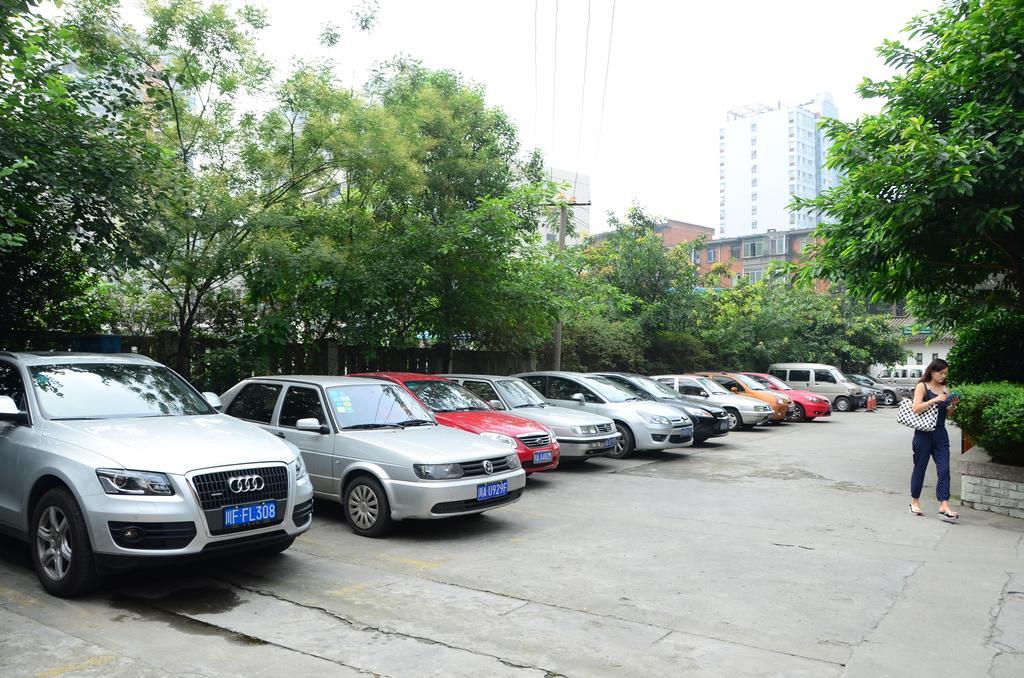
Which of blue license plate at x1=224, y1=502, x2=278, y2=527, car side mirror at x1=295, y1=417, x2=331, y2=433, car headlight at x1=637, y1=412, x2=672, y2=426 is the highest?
car side mirror at x1=295, y1=417, x2=331, y2=433

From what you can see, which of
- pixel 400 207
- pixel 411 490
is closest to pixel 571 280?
pixel 400 207

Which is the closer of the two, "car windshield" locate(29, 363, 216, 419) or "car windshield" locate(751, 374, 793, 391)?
"car windshield" locate(29, 363, 216, 419)

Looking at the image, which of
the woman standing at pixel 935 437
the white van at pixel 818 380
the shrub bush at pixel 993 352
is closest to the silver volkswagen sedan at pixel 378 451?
the woman standing at pixel 935 437

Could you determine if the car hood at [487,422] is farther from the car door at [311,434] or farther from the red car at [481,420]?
the car door at [311,434]

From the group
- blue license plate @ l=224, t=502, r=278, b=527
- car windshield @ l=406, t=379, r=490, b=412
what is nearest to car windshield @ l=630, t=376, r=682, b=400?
car windshield @ l=406, t=379, r=490, b=412

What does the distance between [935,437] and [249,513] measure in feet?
25.3

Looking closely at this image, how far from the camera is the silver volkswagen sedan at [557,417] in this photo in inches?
463

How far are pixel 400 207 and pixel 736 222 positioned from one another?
395 ft

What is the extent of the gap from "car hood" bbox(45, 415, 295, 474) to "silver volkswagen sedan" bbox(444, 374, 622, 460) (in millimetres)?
6178

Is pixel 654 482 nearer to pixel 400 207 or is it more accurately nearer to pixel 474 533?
pixel 474 533

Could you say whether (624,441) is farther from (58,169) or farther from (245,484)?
(58,169)

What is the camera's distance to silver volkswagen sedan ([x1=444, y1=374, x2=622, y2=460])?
11.8m

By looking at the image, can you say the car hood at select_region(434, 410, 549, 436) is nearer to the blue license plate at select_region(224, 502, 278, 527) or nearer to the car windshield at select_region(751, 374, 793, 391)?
the blue license plate at select_region(224, 502, 278, 527)

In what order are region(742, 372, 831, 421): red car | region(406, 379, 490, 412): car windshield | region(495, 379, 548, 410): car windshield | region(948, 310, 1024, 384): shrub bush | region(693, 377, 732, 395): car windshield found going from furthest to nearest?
1. region(742, 372, 831, 421): red car
2. region(693, 377, 732, 395): car windshield
3. region(948, 310, 1024, 384): shrub bush
4. region(495, 379, 548, 410): car windshield
5. region(406, 379, 490, 412): car windshield
